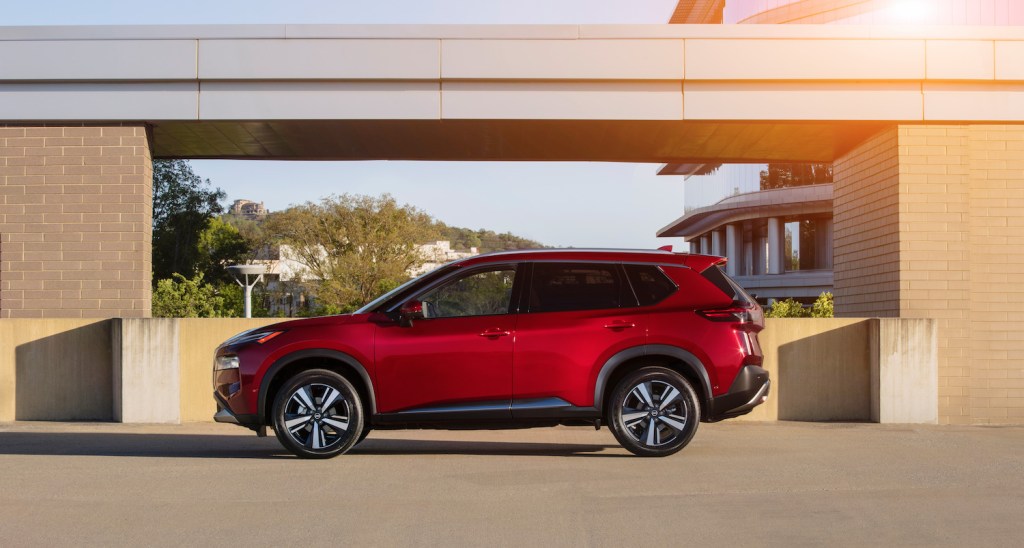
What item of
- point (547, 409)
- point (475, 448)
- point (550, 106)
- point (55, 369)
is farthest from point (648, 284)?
point (55, 369)

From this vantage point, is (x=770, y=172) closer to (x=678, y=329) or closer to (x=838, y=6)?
(x=838, y=6)

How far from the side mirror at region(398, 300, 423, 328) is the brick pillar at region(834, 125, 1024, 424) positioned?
22.9ft

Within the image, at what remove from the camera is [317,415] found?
9703 millimetres

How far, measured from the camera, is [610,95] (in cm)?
1439

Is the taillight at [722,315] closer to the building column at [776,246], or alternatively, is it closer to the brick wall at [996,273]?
the brick wall at [996,273]

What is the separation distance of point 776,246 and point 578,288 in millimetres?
55955

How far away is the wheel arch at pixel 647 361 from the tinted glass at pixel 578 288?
1.44ft

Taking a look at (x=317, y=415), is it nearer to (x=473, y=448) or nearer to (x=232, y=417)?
(x=232, y=417)

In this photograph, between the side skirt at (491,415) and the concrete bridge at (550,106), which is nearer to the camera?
the side skirt at (491,415)

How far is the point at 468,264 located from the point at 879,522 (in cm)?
436

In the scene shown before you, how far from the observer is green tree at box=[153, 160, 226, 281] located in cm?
6025

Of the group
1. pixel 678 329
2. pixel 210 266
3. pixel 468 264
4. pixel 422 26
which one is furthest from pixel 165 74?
pixel 210 266

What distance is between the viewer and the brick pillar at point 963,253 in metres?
14.0

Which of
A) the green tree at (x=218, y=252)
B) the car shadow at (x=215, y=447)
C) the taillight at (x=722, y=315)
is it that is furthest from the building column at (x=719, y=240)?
the taillight at (x=722, y=315)
